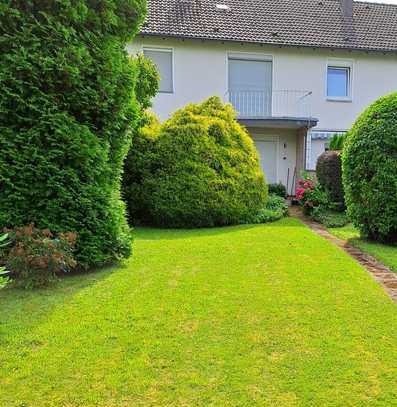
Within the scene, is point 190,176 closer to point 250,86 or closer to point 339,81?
point 250,86

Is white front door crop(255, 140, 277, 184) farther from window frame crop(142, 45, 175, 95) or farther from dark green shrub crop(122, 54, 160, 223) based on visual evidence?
dark green shrub crop(122, 54, 160, 223)

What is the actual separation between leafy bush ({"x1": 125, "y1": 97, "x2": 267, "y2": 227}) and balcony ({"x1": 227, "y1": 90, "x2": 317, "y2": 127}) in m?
5.83

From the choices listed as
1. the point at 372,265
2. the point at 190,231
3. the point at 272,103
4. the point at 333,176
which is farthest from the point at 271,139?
the point at 372,265

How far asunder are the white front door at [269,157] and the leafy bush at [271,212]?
4.32 m

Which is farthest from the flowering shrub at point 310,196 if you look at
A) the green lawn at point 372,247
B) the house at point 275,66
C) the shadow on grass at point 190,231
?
the house at point 275,66

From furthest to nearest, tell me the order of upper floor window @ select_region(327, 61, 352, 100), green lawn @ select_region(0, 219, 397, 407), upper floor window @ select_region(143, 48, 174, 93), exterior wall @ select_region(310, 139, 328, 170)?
upper floor window @ select_region(327, 61, 352, 100) → exterior wall @ select_region(310, 139, 328, 170) → upper floor window @ select_region(143, 48, 174, 93) → green lawn @ select_region(0, 219, 397, 407)

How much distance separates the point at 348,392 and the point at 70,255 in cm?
343

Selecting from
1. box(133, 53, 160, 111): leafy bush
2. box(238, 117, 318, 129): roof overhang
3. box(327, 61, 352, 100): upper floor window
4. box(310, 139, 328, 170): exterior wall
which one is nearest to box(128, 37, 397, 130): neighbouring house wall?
box(327, 61, 352, 100): upper floor window

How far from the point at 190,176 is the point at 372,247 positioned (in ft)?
13.9

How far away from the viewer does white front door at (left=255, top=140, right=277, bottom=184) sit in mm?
15758

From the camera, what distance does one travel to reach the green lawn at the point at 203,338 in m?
2.60

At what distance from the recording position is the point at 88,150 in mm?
4898

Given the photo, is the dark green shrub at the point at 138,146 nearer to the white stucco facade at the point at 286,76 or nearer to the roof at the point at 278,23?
the white stucco facade at the point at 286,76

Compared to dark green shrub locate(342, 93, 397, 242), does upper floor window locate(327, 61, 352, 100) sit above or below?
above
